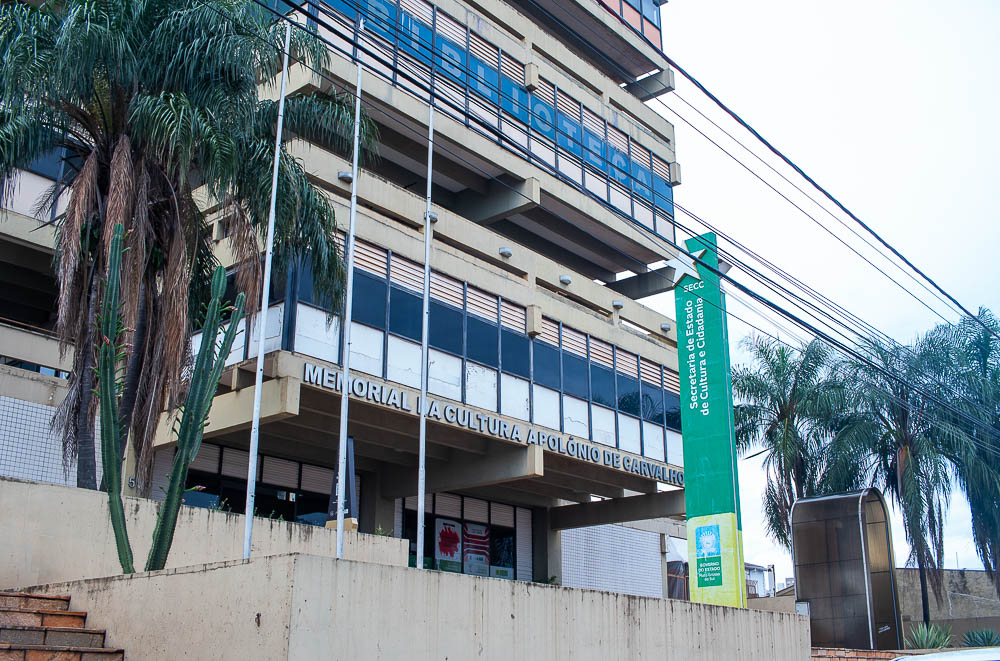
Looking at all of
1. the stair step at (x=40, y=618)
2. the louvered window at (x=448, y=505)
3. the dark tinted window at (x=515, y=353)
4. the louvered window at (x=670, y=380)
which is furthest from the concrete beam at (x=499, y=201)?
the stair step at (x=40, y=618)

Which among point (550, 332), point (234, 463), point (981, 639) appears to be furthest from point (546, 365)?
point (981, 639)

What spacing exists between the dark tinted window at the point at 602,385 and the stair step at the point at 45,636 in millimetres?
16735

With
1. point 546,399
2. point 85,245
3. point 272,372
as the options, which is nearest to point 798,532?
point 546,399

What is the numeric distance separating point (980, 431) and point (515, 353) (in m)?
19.2

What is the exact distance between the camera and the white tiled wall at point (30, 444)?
16.8m

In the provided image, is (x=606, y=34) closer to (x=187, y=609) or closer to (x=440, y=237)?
(x=440, y=237)

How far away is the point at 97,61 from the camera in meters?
14.2

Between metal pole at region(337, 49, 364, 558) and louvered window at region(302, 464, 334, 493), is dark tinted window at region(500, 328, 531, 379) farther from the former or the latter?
metal pole at region(337, 49, 364, 558)

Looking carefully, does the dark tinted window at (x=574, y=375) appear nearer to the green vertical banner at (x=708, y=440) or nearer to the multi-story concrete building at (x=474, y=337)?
the multi-story concrete building at (x=474, y=337)

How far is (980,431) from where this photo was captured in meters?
33.0

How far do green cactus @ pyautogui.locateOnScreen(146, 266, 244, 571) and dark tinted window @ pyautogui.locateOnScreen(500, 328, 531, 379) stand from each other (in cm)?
1156

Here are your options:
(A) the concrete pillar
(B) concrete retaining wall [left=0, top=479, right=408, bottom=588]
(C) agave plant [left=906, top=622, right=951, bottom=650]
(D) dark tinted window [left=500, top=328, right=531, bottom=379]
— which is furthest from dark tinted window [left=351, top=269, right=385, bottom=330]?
(C) agave plant [left=906, top=622, right=951, bottom=650]

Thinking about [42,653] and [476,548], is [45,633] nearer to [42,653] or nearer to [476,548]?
[42,653]

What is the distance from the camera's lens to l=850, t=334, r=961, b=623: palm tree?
A: 31969mm
